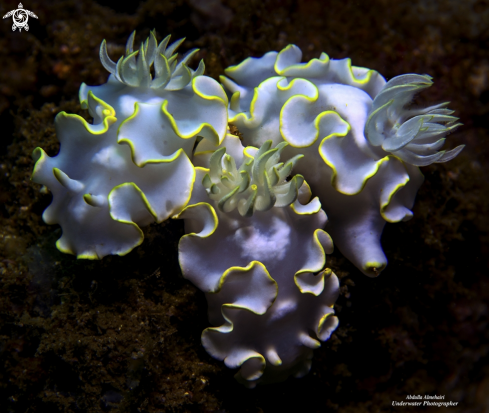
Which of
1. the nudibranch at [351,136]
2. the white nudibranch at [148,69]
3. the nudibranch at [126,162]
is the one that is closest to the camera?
the nudibranch at [126,162]

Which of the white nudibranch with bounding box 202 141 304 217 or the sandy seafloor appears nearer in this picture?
the white nudibranch with bounding box 202 141 304 217

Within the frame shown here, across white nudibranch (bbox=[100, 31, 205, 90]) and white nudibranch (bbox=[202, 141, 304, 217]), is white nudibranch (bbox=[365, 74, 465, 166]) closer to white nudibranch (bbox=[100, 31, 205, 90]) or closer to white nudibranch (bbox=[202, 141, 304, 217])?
white nudibranch (bbox=[202, 141, 304, 217])

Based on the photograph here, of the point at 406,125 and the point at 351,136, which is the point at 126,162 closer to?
the point at 351,136

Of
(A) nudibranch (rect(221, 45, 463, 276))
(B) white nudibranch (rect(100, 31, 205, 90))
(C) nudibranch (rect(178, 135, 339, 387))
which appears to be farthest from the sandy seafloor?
(B) white nudibranch (rect(100, 31, 205, 90))

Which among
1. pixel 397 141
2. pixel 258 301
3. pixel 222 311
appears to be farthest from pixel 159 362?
pixel 397 141

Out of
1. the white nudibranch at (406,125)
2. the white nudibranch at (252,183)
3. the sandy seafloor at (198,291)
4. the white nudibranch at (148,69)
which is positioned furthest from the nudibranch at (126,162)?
the white nudibranch at (406,125)

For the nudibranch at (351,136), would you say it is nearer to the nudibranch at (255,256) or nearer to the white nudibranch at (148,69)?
the nudibranch at (255,256)

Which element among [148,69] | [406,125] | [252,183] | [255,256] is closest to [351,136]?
[406,125]
